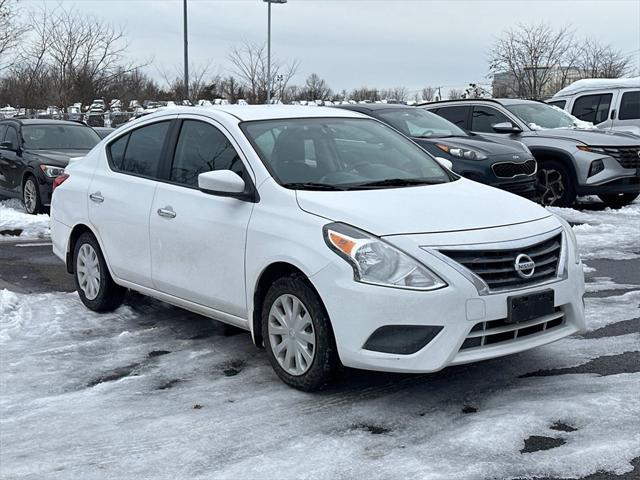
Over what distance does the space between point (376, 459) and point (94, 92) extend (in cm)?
2840

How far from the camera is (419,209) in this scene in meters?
4.38

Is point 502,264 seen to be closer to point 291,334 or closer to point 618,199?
point 291,334

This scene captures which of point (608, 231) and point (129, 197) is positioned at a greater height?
point (129, 197)

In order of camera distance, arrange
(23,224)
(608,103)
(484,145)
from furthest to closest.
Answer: (608,103) < (23,224) < (484,145)

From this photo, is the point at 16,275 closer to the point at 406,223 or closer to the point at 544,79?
the point at 406,223

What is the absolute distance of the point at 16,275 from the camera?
26.1 feet

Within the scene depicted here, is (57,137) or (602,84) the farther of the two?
(602,84)

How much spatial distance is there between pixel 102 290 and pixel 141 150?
1.15m

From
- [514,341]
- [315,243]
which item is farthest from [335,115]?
[514,341]

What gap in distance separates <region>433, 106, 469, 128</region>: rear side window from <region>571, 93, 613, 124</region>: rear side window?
3387 millimetres

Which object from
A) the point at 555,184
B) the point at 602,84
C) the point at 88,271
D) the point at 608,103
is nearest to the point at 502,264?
the point at 88,271

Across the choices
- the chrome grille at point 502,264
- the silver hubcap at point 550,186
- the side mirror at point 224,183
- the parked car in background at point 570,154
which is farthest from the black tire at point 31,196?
the chrome grille at point 502,264

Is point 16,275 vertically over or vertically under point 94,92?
under

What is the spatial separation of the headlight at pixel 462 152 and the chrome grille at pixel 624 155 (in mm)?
2494
